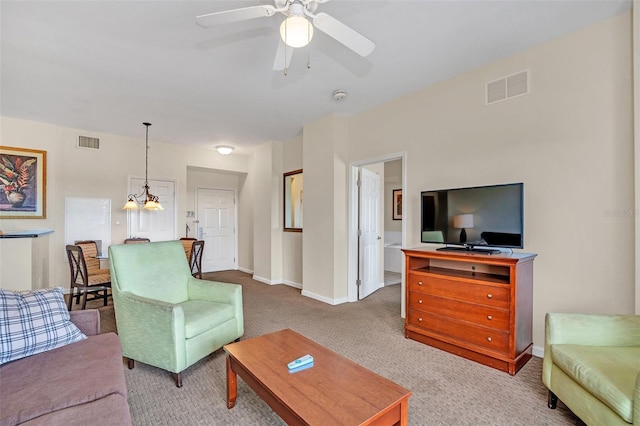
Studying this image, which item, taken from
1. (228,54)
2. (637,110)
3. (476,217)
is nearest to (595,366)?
(476,217)

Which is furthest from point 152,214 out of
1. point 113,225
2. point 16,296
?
point 16,296

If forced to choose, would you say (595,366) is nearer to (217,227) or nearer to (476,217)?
(476,217)

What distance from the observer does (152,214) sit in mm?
5656

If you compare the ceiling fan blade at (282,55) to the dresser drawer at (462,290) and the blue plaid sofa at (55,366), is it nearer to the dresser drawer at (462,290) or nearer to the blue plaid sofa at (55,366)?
the blue plaid sofa at (55,366)

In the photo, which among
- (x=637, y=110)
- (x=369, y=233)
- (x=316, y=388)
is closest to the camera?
(x=316, y=388)

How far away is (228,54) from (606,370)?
3455 mm

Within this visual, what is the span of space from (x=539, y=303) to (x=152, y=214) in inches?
236

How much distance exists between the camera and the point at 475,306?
2.51 metres

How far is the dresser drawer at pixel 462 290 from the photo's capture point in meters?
2.37

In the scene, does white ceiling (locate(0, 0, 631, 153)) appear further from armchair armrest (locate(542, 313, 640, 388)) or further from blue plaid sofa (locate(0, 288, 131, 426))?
armchair armrest (locate(542, 313, 640, 388))

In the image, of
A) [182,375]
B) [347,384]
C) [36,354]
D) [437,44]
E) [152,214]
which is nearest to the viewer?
[347,384]

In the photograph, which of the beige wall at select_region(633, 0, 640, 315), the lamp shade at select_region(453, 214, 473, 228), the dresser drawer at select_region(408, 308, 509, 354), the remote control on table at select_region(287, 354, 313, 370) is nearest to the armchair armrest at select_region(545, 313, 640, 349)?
the beige wall at select_region(633, 0, 640, 315)

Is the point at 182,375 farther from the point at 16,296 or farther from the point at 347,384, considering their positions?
the point at 347,384

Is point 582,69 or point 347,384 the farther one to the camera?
point 582,69
